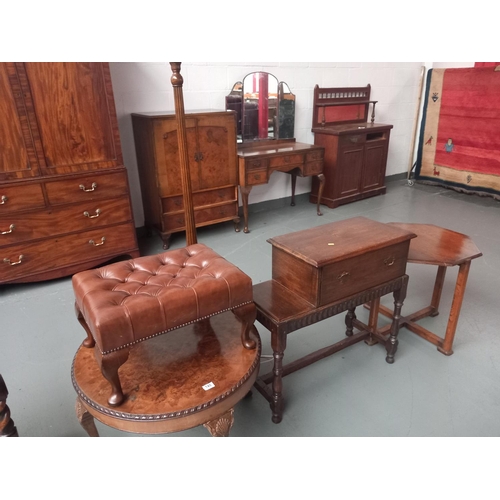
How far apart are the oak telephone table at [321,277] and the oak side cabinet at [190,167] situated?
1880mm

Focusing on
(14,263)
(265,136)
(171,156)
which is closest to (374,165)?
(265,136)

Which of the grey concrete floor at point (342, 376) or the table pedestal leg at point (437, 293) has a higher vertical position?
the table pedestal leg at point (437, 293)

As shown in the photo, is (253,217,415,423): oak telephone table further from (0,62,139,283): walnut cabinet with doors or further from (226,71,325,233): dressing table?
(226,71,325,233): dressing table

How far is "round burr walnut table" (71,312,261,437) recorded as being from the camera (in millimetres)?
1235

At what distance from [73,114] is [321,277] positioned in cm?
214

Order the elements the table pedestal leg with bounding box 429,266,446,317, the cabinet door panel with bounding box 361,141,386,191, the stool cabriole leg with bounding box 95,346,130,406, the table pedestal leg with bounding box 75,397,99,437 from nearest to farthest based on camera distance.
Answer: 1. the stool cabriole leg with bounding box 95,346,130,406
2. the table pedestal leg with bounding box 75,397,99,437
3. the table pedestal leg with bounding box 429,266,446,317
4. the cabinet door panel with bounding box 361,141,386,191

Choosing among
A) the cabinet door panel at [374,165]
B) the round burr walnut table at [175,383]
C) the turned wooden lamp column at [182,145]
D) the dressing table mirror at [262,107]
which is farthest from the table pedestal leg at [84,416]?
the cabinet door panel at [374,165]

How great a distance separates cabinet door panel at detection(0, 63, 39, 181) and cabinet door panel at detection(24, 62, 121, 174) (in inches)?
3.1

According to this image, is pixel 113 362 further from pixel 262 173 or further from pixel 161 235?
pixel 262 173

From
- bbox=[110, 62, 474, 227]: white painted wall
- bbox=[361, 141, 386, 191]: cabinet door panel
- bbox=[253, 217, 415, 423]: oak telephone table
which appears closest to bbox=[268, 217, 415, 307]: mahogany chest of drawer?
bbox=[253, 217, 415, 423]: oak telephone table

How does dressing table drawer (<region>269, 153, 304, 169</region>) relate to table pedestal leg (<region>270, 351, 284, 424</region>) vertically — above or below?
above

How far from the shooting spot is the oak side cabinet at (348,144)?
14.8ft

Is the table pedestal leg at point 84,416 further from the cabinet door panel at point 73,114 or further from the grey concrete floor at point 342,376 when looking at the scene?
the cabinet door panel at point 73,114

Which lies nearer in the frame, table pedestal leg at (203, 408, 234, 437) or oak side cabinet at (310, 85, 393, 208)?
table pedestal leg at (203, 408, 234, 437)
